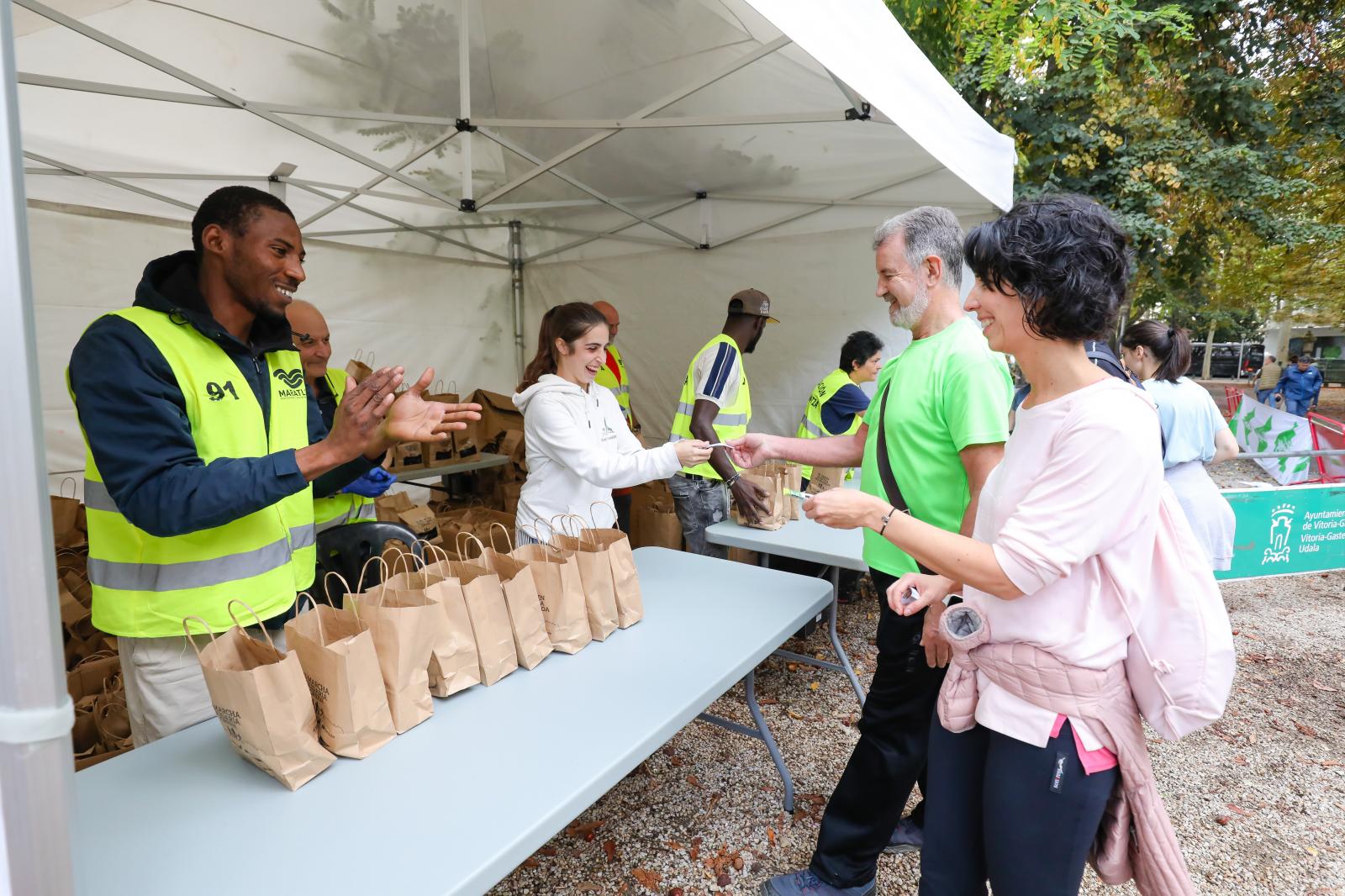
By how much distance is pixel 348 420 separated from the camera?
1295mm

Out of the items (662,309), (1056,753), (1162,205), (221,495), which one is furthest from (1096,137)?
(221,495)

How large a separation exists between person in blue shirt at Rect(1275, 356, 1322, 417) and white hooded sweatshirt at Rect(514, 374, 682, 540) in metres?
12.2

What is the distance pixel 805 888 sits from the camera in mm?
1803

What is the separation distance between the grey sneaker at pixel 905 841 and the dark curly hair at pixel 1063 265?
1.72m

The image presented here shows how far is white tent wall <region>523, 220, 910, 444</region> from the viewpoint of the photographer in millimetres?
4812

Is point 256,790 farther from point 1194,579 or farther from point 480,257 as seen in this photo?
point 480,257

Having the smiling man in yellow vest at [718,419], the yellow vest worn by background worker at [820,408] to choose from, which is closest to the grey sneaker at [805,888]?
the smiling man in yellow vest at [718,419]

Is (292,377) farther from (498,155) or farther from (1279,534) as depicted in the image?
(1279,534)

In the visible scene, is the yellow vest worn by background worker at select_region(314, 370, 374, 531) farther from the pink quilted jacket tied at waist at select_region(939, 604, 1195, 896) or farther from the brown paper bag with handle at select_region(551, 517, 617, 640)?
the pink quilted jacket tied at waist at select_region(939, 604, 1195, 896)

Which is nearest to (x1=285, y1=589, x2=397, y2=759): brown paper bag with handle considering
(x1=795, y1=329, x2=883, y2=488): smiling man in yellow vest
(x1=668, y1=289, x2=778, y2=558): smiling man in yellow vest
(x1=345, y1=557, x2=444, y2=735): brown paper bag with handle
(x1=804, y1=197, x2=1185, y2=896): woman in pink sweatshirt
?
(x1=345, y1=557, x2=444, y2=735): brown paper bag with handle

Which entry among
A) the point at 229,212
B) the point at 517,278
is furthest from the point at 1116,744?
the point at 517,278

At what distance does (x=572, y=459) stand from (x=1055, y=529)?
1491mm

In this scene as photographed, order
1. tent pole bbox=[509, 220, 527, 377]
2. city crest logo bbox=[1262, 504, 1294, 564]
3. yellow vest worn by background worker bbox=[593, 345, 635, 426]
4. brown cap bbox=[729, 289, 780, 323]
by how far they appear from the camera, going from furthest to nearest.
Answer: tent pole bbox=[509, 220, 527, 377]
yellow vest worn by background worker bbox=[593, 345, 635, 426]
city crest logo bbox=[1262, 504, 1294, 564]
brown cap bbox=[729, 289, 780, 323]

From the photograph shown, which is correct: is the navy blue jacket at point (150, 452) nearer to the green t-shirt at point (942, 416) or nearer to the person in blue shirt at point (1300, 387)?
the green t-shirt at point (942, 416)
